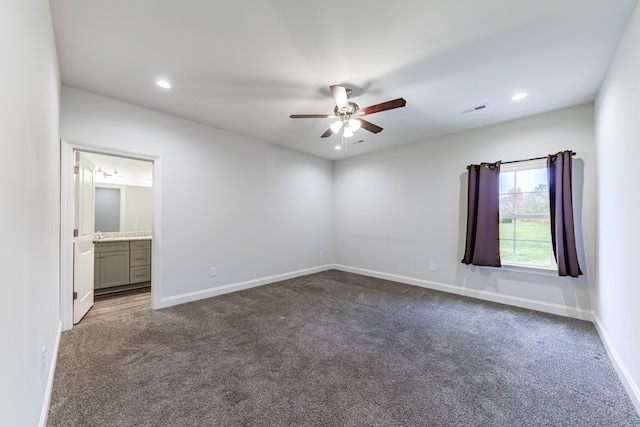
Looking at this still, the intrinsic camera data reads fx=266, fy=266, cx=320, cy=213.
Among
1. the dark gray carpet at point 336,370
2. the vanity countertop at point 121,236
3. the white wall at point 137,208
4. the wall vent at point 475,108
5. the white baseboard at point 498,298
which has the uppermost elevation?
the wall vent at point 475,108

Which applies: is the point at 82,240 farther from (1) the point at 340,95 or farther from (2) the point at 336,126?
(1) the point at 340,95

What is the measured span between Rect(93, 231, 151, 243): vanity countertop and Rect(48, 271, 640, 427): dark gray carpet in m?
1.86

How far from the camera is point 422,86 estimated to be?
280 cm

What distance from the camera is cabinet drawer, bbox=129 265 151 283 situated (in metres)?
4.53

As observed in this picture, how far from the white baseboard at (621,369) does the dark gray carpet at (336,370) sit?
52 millimetres

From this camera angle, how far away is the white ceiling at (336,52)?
1818mm

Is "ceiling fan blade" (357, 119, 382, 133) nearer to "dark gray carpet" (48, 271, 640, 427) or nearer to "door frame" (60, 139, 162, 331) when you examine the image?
"dark gray carpet" (48, 271, 640, 427)

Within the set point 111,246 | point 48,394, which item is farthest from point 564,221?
point 111,246

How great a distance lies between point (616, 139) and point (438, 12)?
6.44ft

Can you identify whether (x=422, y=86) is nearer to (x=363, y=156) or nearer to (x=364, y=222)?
(x=363, y=156)

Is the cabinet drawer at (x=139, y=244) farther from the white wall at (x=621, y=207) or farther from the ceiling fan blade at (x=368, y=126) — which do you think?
the white wall at (x=621, y=207)

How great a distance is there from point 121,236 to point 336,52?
496 centimetres

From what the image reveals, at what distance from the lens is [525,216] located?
11.9 feet

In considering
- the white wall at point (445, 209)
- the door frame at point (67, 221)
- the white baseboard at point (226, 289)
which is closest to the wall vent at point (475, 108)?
the white wall at point (445, 209)
